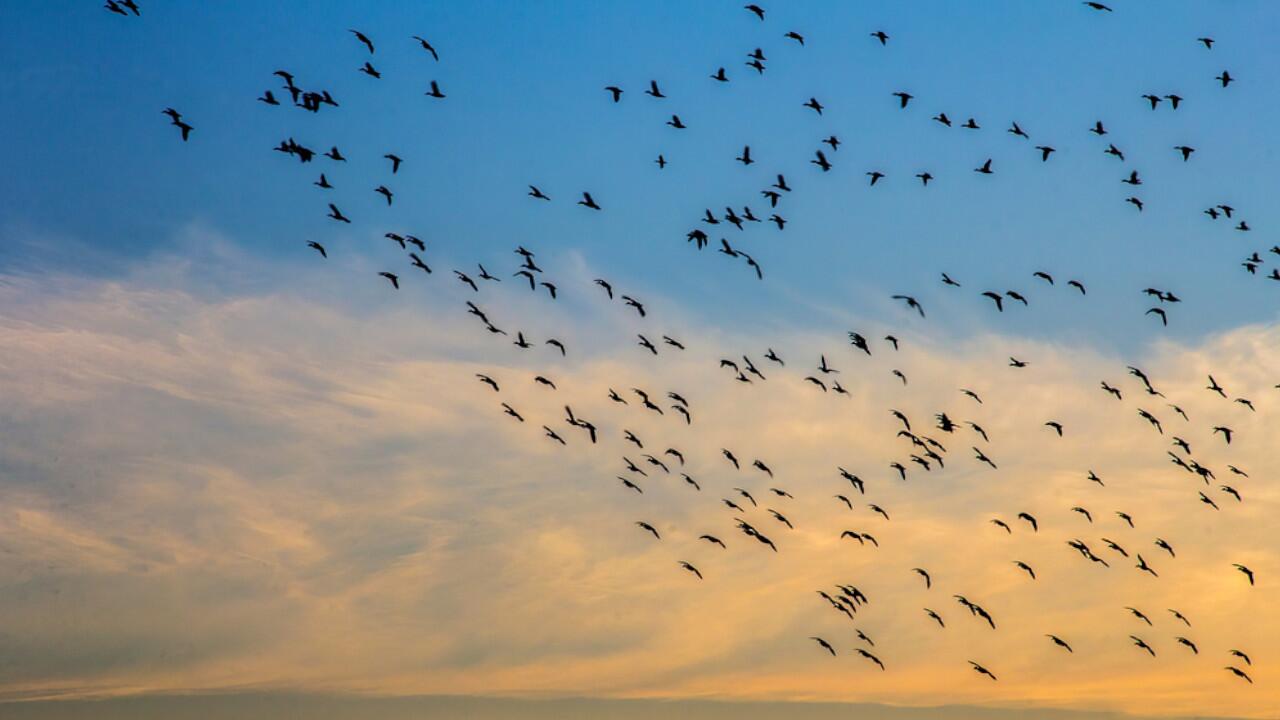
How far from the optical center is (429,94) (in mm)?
86688

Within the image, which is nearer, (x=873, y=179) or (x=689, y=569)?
(x=873, y=179)

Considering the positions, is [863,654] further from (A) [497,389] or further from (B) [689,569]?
(A) [497,389]

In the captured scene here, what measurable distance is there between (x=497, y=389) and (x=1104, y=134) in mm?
44268

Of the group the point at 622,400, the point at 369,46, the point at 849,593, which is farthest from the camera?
the point at 849,593

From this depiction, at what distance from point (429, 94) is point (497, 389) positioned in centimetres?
2059

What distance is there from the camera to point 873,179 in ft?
339

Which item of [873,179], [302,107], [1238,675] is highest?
[873,179]

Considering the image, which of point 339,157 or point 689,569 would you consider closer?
point 339,157

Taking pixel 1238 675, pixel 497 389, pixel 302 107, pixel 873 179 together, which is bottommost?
pixel 1238 675

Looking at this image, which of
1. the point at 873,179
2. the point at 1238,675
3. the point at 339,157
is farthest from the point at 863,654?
the point at 339,157

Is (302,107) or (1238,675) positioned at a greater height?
(302,107)

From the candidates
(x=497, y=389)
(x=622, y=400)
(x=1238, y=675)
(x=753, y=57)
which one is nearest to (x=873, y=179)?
(x=753, y=57)

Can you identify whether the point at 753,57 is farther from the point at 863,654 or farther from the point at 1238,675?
the point at 1238,675

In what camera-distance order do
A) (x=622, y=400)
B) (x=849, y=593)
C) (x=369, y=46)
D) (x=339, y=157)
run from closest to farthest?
(x=369, y=46), (x=339, y=157), (x=622, y=400), (x=849, y=593)
